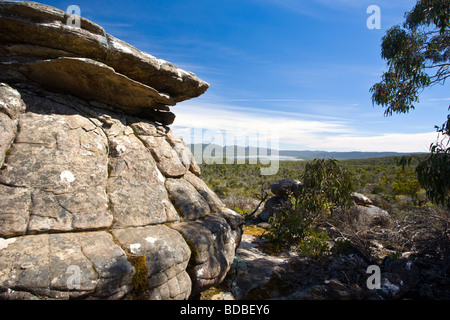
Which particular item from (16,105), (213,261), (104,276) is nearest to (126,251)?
(104,276)

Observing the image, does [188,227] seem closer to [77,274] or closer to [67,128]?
[77,274]

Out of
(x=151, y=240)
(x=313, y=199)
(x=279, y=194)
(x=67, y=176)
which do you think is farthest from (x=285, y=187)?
(x=67, y=176)

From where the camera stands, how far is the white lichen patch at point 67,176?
12.2 feet

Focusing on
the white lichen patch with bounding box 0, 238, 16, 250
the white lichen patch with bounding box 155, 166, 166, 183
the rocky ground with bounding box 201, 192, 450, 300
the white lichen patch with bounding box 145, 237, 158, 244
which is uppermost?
the white lichen patch with bounding box 155, 166, 166, 183

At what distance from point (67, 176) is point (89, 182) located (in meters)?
0.32

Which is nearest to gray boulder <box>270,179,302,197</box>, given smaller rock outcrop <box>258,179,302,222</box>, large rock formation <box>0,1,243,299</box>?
smaller rock outcrop <box>258,179,302,222</box>

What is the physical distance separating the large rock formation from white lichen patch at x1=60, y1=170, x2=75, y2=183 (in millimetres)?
17

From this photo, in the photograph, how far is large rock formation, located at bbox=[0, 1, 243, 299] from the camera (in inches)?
117

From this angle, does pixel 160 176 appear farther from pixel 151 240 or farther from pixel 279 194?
pixel 279 194

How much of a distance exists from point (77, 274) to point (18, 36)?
3907 mm

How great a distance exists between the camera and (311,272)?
16.9 ft

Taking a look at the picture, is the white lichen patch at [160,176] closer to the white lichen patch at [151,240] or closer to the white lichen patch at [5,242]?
the white lichen patch at [151,240]

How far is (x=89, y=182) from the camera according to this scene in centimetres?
394

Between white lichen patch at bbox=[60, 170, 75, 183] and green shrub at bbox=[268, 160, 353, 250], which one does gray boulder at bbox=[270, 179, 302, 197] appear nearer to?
green shrub at bbox=[268, 160, 353, 250]
